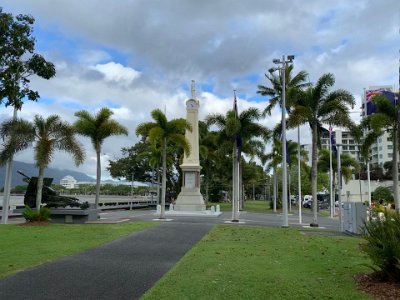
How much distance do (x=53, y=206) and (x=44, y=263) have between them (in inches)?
713

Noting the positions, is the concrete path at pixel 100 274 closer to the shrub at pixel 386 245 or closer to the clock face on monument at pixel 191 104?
the shrub at pixel 386 245

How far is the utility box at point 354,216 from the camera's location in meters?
21.0

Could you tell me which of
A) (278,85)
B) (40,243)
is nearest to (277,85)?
(278,85)

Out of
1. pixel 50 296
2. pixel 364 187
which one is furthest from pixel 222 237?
pixel 364 187

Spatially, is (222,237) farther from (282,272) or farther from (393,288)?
(393,288)

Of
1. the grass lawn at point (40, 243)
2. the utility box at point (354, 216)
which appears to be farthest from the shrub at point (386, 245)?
the utility box at point (354, 216)

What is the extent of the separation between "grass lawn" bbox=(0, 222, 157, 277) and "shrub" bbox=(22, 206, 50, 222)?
6.02 ft

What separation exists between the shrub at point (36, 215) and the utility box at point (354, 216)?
47.3ft

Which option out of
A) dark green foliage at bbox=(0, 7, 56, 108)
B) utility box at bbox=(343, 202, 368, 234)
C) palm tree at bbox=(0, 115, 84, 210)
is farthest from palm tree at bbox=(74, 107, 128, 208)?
dark green foliage at bbox=(0, 7, 56, 108)

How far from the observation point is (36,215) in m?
21.7

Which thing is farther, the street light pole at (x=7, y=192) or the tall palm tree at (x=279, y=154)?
the tall palm tree at (x=279, y=154)

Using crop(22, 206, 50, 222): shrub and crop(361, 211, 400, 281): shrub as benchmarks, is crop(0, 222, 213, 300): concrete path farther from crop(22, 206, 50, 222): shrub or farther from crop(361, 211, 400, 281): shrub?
crop(22, 206, 50, 222): shrub

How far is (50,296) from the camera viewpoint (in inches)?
290

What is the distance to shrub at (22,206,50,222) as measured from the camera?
70.7ft
